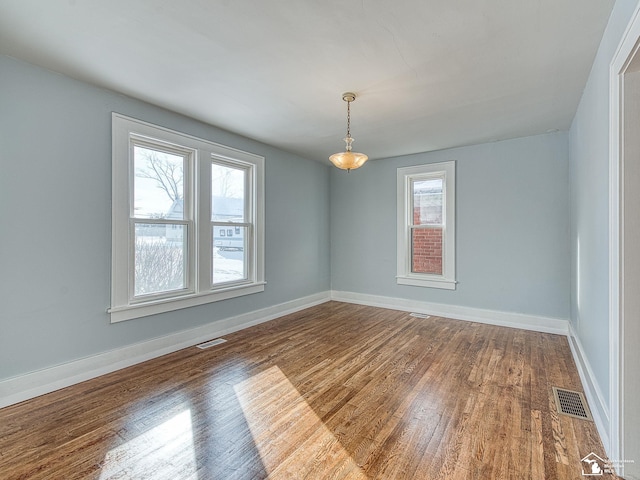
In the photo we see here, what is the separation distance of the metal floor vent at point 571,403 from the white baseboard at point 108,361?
353 cm

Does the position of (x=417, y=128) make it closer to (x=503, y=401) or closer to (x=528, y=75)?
(x=528, y=75)

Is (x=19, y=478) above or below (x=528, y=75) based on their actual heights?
below

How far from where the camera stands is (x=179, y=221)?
3.64 m

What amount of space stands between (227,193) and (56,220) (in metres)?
1.96

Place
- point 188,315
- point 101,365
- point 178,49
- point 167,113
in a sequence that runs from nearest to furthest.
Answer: point 178,49 < point 101,365 < point 167,113 < point 188,315

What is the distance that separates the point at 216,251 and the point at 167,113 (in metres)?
1.73

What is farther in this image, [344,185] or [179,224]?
[344,185]

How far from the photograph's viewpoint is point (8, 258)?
2.41 m

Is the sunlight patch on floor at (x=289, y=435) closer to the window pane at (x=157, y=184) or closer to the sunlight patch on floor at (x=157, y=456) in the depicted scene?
the sunlight patch on floor at (x=157, y=456)

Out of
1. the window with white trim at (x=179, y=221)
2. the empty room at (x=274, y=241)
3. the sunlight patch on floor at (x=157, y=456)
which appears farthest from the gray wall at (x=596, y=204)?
the window with white trim at (x=179, y=221)

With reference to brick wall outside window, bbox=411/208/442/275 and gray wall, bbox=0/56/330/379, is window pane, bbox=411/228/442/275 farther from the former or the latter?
gray wall, bbox=0/56/330/379

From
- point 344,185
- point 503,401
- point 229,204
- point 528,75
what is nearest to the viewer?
point 503,401

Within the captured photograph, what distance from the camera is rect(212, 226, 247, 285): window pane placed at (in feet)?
13.6

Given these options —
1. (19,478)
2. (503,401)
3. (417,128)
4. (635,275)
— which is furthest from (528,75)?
(19,478)
